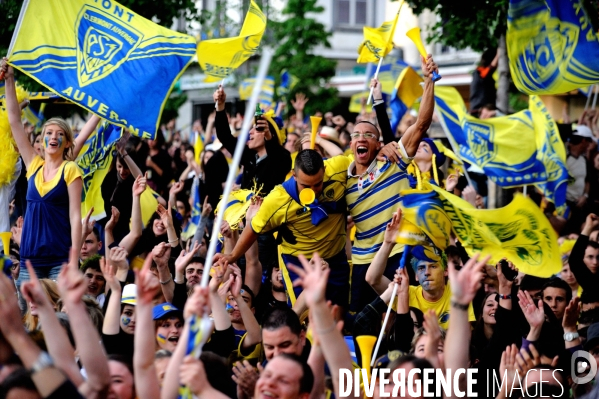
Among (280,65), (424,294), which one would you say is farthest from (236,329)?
(280,65)

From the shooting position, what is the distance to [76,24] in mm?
8477

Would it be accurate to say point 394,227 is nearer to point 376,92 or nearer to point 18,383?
point 376,92

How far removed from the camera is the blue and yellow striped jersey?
7504 millimetres

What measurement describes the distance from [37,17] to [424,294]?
3.82 meters

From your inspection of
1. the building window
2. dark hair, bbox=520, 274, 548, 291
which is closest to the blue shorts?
dark hair, bbox=520, 274, 548, 291

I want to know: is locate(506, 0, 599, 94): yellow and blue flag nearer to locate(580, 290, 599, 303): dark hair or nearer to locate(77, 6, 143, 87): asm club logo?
locate(580, 290, 599, 303): dark hair

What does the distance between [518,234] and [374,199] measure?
Answer: 5.33 ft

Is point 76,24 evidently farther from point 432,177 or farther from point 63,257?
point 432,177

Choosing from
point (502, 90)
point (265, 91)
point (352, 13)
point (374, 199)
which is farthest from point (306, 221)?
point (352, 13)

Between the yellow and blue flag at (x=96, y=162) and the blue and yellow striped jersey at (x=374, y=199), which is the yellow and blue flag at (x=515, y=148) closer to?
the blue and yellow striped jersey at (x=374, y=199)

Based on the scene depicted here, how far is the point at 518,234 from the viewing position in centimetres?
607

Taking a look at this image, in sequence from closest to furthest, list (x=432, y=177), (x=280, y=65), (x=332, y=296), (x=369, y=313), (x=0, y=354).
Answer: (x=0, y=354)
(x=369, y=313)
(x=332, y=296)
(x=432, y=177)
(x=280, y=65)

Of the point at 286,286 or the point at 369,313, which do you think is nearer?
the point at 369,313

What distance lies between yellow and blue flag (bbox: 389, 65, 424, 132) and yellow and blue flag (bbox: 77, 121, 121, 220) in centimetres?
338
